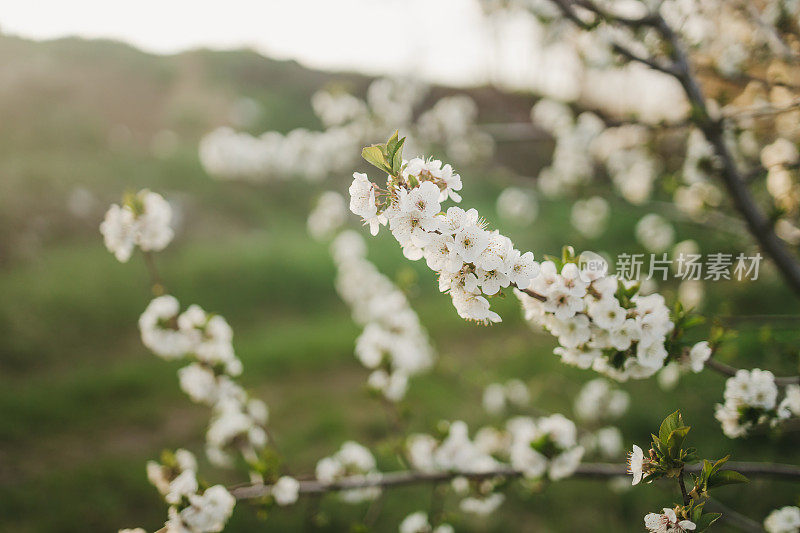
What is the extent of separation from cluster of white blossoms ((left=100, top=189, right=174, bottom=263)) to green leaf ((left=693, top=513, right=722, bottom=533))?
1927 mm

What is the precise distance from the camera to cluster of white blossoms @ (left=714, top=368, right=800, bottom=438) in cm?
146

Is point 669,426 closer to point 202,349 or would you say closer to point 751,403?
point 751,403

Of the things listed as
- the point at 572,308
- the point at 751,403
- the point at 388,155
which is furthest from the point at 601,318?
the point at 388,155

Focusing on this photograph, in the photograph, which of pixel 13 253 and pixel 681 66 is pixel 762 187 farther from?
pixel 13 253

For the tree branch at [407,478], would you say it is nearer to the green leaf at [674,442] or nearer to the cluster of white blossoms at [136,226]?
the green leaf at [674,442]

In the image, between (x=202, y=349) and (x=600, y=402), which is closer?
(x=202, y=349)

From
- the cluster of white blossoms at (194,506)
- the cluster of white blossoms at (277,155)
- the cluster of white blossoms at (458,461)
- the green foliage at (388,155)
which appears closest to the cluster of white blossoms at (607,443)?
the cluster of white blossoms at (458,461)

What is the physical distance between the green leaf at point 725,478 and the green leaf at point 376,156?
3.52 feet

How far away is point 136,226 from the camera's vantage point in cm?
194

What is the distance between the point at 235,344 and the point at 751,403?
5.32m

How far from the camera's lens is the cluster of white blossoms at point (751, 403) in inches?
57.6

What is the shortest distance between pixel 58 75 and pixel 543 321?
1418 cm

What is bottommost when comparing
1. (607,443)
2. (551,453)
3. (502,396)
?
(607,443)

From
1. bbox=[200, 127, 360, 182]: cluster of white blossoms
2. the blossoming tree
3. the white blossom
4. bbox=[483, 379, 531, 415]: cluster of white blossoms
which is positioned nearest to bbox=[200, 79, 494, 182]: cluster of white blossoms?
bbox=[200, 127, 360, 182]: cluster of white blossoms
